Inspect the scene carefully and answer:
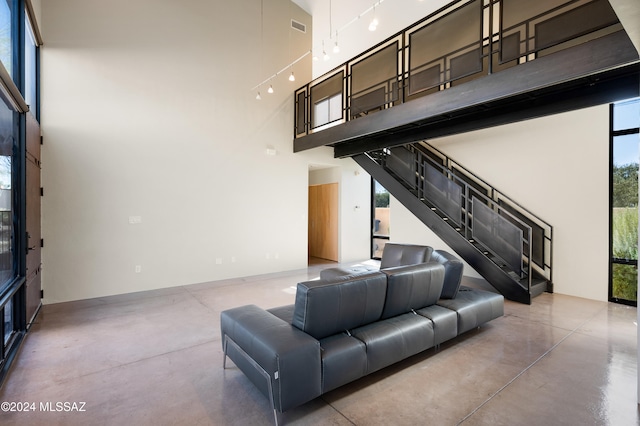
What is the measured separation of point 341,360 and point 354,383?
1.59ft

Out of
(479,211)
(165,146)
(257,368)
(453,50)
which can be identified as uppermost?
(453,50)

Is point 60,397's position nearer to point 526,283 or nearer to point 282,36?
point 526,283

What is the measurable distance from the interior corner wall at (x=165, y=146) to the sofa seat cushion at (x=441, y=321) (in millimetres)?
4554

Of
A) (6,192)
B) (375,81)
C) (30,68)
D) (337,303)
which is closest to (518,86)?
(375,81)

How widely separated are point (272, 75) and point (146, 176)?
3.66 meters

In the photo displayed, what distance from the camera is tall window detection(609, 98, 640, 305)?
4.69 metres

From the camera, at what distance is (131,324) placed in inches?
156

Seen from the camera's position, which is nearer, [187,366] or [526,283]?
[187,366]

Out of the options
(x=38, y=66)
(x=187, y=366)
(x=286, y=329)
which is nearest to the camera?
(x=286, y=329)

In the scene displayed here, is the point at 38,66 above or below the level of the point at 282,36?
below

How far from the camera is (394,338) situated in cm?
261

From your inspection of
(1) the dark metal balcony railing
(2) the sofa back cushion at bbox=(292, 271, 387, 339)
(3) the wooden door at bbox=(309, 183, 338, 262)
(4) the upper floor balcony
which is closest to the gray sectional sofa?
(2) the sofa back cushion at bbox=(292, 271, 387, 339)

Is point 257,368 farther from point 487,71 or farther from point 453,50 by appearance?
point 487,71

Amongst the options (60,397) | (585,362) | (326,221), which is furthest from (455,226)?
(60,397)
